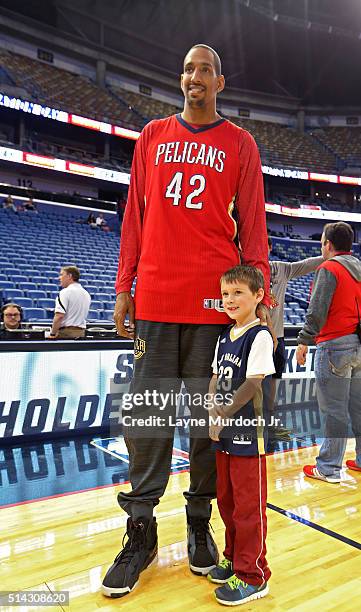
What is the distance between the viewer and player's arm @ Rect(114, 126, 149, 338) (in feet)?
5.00

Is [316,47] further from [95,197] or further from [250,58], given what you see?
[95,197]

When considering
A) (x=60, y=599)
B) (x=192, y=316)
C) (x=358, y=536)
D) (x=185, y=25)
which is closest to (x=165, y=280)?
(x=192, y=316)

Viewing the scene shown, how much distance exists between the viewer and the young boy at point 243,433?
133 centimetres

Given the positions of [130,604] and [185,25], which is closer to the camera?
[130,604]

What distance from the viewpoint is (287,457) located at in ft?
9.49

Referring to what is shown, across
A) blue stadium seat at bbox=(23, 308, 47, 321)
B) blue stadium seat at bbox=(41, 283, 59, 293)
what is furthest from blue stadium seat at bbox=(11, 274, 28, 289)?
blue stadium seat at bbox=(23, 308, 47, 321)

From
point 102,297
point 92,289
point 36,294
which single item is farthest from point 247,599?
point 92,289

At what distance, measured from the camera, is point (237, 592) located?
1.32m

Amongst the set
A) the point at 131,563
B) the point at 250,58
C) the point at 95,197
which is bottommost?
the point at 131,563

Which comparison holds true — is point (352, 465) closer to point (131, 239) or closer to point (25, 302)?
point (131, 239)

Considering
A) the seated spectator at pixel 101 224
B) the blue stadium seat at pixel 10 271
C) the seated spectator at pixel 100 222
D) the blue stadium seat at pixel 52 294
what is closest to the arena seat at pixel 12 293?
the blue stadium seat at pixel 52 294

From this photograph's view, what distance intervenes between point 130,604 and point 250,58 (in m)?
25.4

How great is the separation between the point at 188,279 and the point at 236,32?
77.0ft

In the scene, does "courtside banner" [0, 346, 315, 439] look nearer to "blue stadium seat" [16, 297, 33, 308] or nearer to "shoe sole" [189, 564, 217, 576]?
"shoe sole" [189, 564, 217, 576]
